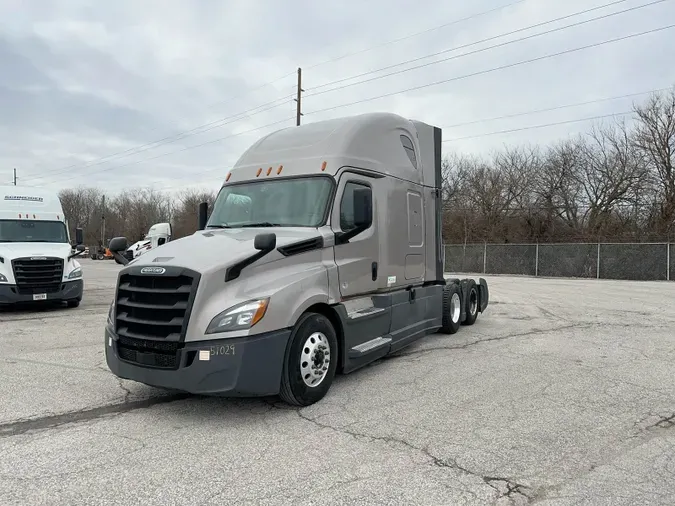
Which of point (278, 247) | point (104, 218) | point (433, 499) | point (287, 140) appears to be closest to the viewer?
point (433, 499)

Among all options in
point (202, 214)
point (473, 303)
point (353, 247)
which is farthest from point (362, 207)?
point (473, 303)

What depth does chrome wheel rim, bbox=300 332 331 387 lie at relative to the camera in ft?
16.5

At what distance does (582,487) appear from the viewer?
340 centimetres

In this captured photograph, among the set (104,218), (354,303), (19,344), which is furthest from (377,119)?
(104,218)

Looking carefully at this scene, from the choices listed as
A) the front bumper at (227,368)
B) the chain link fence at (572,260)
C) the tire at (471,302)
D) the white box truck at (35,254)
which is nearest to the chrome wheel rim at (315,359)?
the front bumper at (227,368)

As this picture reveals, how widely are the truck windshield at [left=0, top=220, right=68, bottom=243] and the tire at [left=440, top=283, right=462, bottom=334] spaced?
410 inches

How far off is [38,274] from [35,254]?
0.47 m

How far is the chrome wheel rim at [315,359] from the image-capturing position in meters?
5.04

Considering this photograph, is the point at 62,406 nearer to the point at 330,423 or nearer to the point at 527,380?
the point at 330,423

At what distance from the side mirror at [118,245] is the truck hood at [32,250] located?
7.32 m

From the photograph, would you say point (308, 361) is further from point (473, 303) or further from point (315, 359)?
point (473, 303)

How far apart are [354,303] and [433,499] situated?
9.84 feet

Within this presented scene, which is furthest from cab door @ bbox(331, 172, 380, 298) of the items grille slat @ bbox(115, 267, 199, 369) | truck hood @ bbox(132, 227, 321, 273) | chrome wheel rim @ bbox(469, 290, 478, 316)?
chrome wheel rim @ bbox(469, 290, 478, 316)

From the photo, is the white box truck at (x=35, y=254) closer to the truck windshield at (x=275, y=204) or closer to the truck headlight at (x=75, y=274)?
the truck headlight at (x=75, y=274)
